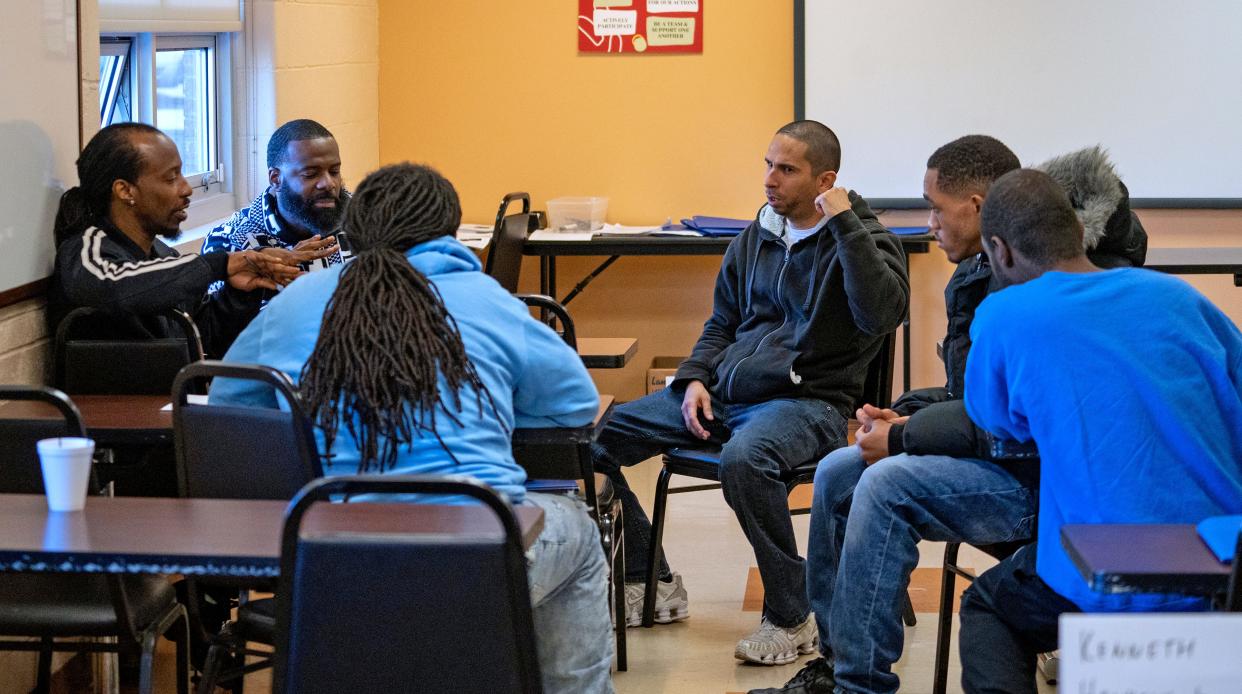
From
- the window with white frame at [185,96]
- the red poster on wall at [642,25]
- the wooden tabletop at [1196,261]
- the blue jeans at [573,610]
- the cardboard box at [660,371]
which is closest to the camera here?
the blue jeans at [573,610]

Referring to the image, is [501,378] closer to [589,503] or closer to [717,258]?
[589,503]

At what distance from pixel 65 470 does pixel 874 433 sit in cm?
153

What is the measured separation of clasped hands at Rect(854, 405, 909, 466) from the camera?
2781mm

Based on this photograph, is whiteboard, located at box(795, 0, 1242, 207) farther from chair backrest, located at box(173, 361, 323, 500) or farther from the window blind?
chair backrest, located at box(173, 361, 323, 500)

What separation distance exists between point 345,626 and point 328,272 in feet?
2.30

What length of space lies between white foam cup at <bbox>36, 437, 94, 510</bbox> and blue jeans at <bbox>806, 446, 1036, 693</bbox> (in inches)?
54.6

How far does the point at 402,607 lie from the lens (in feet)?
5.50

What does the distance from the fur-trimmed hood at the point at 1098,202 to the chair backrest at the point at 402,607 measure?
59.8 inches

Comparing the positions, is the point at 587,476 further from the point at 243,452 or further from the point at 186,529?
the point at 186,529

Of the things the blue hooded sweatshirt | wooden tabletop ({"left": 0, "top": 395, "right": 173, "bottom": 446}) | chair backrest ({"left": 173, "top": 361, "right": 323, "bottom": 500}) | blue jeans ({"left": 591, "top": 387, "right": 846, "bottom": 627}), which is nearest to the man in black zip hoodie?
blue jeans ({"left": 591, "top": 387, "right": 846, "bottom": 627})

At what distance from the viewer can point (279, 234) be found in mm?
3770

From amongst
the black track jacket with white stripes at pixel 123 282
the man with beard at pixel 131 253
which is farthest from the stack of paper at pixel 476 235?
the black track jacket with white stripes at pixel 123 282

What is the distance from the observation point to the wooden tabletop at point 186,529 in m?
1.71

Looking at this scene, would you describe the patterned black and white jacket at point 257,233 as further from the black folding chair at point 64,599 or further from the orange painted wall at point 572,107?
the orange painted wall at point 572,107
